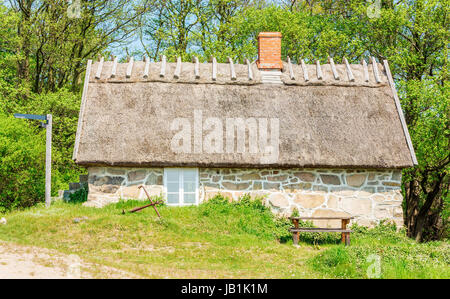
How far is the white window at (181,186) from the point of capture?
12.6 meters

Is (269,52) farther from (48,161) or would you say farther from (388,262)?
(388,262)

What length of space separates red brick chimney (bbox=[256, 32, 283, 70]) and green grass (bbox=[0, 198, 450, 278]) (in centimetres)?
445

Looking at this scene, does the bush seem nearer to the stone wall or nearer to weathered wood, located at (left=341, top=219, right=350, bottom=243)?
the stone wall

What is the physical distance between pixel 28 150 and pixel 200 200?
6.08 m

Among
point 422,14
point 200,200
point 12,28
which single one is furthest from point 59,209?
point 422,14

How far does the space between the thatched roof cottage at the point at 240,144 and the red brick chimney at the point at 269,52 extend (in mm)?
979

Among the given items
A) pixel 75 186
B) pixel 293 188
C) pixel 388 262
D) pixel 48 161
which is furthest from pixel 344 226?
pixel 48 161

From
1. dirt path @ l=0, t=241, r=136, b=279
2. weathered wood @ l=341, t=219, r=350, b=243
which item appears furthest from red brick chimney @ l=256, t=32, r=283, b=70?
dirt path @ l=0, t=241, r=136, b=279

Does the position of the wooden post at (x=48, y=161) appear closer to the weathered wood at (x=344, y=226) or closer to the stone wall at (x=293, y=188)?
the stone wall at (x=293, y=188)

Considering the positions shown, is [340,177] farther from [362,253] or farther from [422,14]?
[422,14]

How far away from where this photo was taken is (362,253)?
8852 mm
